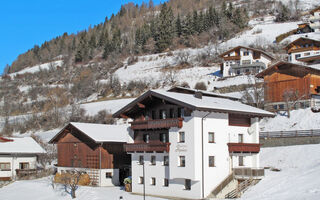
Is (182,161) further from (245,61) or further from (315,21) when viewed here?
(315,21)

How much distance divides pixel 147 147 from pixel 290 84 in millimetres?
29307

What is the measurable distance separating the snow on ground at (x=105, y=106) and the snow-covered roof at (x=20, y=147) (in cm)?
Result: 2880

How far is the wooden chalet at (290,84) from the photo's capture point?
56469 millimetres

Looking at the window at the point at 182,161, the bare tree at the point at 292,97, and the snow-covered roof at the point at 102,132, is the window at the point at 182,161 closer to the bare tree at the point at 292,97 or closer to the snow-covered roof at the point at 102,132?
the snow-covered roof at the point at 102,132

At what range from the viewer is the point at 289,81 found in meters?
58.6

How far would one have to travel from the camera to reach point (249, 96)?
62.7m

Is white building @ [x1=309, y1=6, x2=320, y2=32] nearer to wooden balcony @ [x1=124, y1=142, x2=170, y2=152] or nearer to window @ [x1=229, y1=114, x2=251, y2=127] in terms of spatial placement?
window @ [x1=229, y1=114, x2=251, y2=127]

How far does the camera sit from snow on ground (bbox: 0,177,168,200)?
124 ft

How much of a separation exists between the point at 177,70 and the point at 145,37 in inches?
1925

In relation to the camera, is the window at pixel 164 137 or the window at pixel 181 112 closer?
the window at pixel 181 112

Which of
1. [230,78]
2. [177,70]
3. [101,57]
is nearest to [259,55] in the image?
[230,78]

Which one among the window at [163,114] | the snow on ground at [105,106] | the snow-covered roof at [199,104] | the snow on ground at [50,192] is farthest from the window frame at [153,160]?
the snow on ground at [105,106]

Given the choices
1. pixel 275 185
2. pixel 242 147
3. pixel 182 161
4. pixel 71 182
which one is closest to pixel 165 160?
pixel 182 161

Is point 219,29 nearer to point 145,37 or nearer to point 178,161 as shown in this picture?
point 145,37
